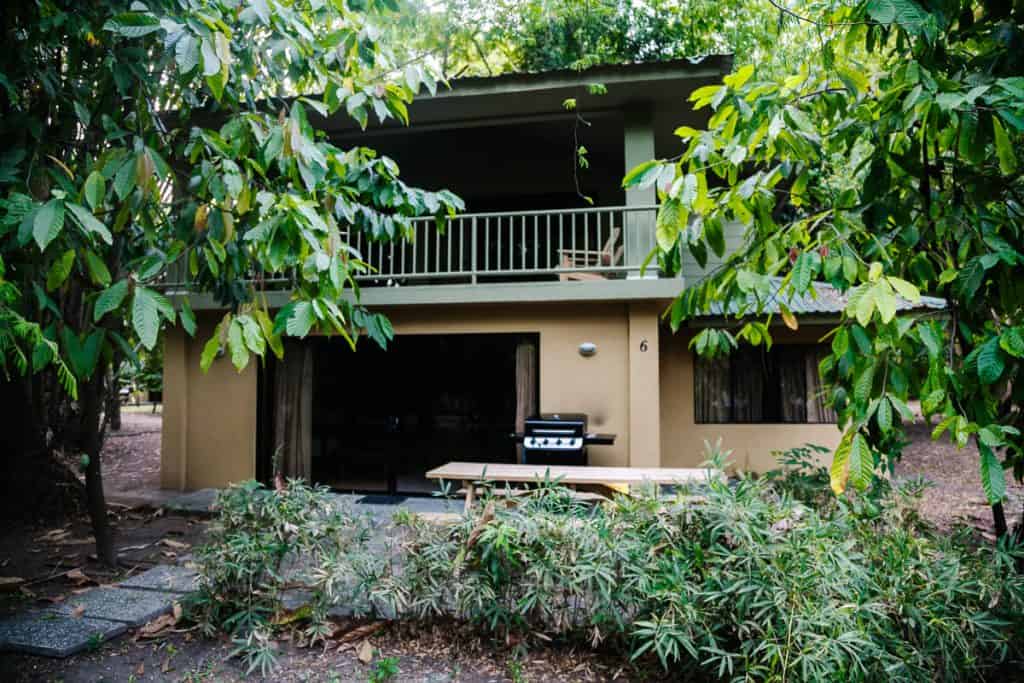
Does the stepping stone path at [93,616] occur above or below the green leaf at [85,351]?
below

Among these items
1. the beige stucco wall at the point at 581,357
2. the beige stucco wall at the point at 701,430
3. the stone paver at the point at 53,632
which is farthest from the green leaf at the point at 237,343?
the beige stucco wall at the point at 701,430

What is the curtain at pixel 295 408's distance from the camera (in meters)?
9.62

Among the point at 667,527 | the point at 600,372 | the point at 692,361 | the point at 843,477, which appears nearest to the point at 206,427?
the point at 600,372

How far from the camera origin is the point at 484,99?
8930mm

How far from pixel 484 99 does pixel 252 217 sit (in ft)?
18.1

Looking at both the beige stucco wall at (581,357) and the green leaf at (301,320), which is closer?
the green leaf at (301,320)

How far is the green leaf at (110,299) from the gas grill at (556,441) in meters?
5.66

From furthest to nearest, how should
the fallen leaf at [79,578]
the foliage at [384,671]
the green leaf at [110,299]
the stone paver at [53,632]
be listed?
the fallen leaf at [79,578] → the stone paver at [53,632] → the foliage at [384,671] → the green leaf at [110,299]

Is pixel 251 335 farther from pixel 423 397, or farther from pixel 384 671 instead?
pixel 423 397

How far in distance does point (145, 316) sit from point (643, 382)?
667 cm

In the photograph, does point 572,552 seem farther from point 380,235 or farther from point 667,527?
point 380,235

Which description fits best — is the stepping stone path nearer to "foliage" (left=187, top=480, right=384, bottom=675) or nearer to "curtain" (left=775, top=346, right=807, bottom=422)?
"foliage" (left=187, top=480, right=384, bottom=675)

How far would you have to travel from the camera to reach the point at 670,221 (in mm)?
2744

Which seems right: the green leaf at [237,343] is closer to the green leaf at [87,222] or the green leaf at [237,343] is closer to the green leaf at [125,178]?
the green leaf at [87,222]
